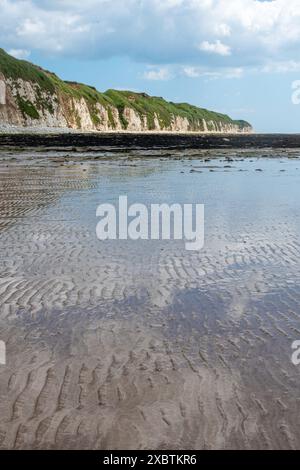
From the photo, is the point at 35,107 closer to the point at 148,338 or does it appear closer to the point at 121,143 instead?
the point at 121,143

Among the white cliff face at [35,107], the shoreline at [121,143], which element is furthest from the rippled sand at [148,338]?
the white cliff face at [35,107]

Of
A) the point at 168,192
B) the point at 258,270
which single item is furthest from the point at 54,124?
the point at 258,270

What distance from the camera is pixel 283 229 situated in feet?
42.8

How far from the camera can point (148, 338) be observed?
6.41m

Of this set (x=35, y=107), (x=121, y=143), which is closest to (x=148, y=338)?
(x=121, y=143)

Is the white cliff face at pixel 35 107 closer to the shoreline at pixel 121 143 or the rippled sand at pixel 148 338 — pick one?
the shoreline at pixel 121 143

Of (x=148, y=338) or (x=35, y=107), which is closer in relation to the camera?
(x=148, y=338)

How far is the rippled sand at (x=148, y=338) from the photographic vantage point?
456 cm

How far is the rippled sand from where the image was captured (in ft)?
15.0

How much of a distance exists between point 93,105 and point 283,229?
194 m

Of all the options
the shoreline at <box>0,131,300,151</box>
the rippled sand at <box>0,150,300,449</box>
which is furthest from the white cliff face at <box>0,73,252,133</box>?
the rippled sand at <box>0,150,300,449</box>

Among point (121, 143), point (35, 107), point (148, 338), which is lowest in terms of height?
point (148, 338)

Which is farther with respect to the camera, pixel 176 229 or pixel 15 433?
pixel 176 229
